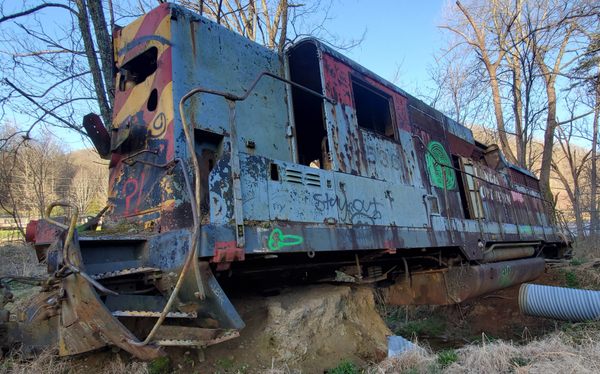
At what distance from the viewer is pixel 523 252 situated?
8297mm

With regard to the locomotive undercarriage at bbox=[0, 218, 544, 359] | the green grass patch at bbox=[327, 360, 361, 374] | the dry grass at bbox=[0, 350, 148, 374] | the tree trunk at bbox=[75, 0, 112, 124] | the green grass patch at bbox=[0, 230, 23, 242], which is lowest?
the green grass patch at bbox=[327, 360, 361, 374]

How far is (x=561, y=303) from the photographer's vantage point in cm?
614

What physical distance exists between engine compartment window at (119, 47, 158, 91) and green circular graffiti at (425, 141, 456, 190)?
3985 mm

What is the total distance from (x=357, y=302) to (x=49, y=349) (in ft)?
10.3

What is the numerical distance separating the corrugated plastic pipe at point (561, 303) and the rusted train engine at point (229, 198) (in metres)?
0.64

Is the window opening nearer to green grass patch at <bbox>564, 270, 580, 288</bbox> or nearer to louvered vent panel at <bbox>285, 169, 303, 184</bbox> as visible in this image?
louvered vent panel at <bbox>285, 169, 303, 184</bbox>

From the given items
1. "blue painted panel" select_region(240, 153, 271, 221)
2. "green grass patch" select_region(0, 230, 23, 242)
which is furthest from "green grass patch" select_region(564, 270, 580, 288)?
"green grass patch" select_region(0, 230, 23, 242)

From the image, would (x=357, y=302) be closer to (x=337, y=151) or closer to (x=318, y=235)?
(x=318, y=235)

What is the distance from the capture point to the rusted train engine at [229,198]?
2.72 meters

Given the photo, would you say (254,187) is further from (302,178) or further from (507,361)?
(507,361)

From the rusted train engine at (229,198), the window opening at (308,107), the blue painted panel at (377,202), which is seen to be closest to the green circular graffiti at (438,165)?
the rusted train engine at (229,198)

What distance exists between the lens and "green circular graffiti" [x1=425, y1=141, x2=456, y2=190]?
19.8 ft

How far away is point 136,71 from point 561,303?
22.1ft

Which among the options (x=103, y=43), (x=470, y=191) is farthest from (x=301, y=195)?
(x=103, y=43)
